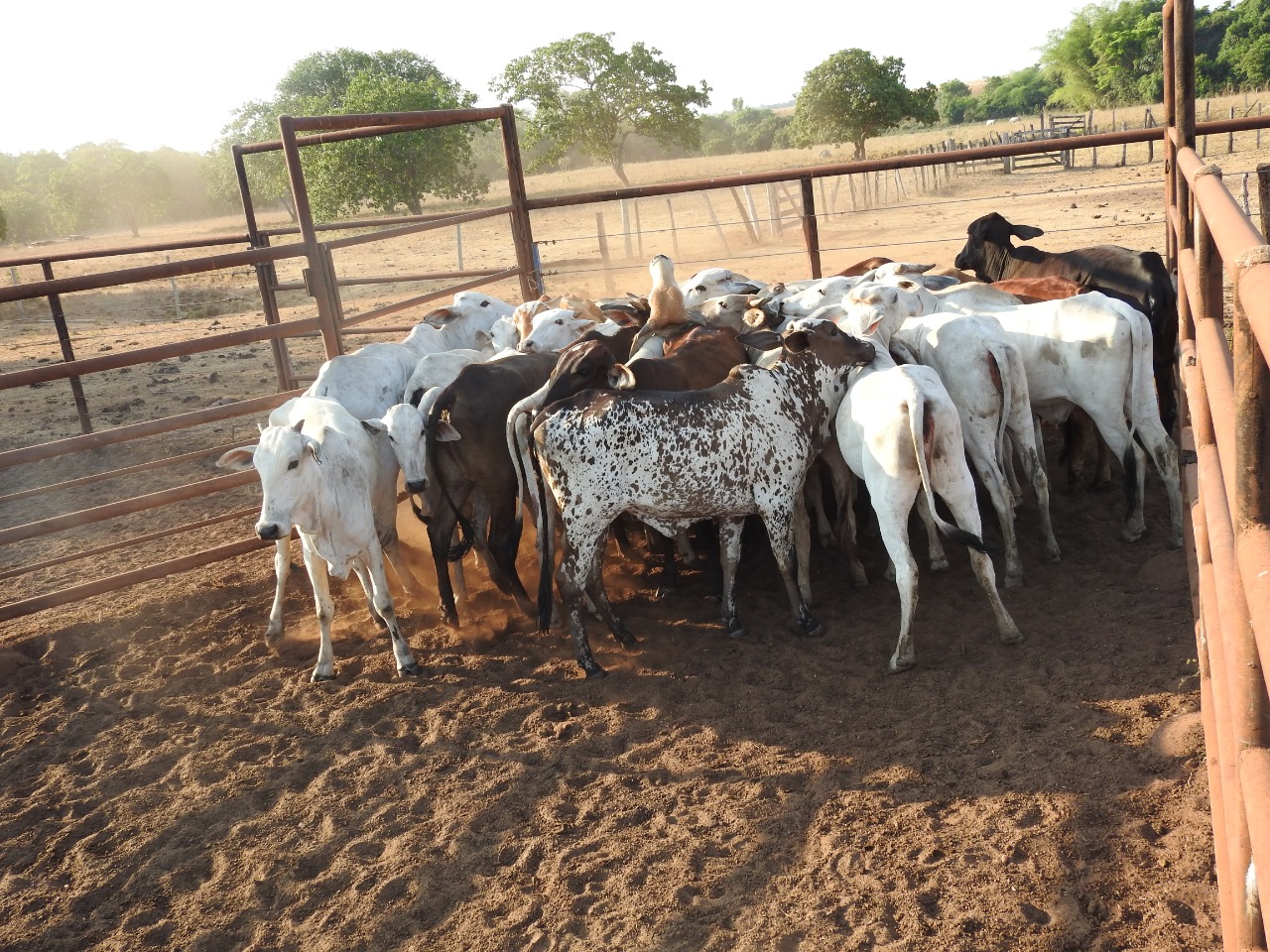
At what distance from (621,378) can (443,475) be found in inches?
46.1

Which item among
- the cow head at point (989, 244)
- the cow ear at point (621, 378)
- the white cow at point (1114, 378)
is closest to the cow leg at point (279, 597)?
the cow ear at point (621, 378)

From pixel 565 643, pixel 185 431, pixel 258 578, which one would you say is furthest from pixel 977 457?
pixel 185 431

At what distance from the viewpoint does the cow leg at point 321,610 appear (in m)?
5.57

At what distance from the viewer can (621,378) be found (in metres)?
5.66

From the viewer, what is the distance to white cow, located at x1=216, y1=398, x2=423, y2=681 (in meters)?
5.21

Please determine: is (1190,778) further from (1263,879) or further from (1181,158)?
(1263,879)

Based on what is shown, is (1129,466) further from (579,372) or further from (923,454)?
(579,372)

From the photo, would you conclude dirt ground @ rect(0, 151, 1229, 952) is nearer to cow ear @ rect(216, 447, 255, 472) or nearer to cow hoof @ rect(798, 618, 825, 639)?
cow hoof @ rect(798, 618, 825, 639)

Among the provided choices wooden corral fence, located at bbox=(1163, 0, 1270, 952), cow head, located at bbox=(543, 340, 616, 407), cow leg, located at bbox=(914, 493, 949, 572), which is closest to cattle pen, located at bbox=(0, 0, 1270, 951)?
wooden corral fence, located at bbox=(1163, 0, 1270, 952)

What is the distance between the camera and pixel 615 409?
5.37 metres

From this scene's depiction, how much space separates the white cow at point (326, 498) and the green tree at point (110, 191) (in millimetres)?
64710

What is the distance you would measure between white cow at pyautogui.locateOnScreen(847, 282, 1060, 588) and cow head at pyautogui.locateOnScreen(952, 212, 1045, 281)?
9.21ft

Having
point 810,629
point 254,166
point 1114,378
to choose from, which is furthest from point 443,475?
point 254,166

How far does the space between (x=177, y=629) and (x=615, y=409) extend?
9.92 ft
